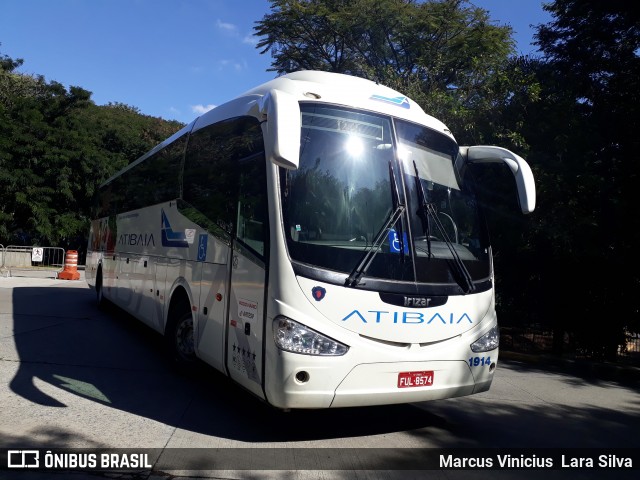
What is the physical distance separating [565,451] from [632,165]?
7062 millimetres

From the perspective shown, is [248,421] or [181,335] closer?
[248,421]

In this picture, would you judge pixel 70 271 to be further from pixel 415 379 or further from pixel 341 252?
pixel 415 379

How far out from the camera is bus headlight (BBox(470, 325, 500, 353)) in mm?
5387

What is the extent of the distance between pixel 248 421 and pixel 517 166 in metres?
3.92

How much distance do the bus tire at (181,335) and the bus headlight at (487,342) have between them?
3425mm

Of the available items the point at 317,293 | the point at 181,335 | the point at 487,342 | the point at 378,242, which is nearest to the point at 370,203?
the point at 378,242

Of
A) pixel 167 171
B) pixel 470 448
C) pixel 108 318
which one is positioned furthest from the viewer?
pixel 108 318

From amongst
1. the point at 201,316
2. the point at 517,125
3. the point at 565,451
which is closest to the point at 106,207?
the point at 201,316

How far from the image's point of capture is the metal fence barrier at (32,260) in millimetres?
23812

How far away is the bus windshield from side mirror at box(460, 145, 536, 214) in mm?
741

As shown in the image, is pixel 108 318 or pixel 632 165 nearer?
pixel 632 165

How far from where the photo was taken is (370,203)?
5.18m

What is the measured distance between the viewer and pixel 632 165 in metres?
10.5

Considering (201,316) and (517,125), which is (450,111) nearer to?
(517,125)
